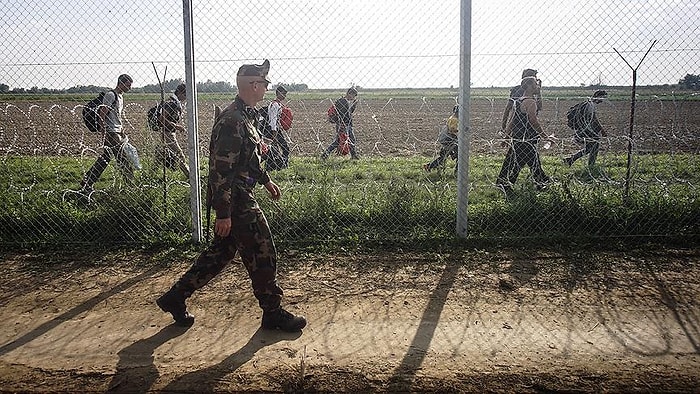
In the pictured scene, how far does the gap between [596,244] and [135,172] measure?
5.51m

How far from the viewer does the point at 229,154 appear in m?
3.72

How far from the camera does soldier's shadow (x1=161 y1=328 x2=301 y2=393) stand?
10.9 ft

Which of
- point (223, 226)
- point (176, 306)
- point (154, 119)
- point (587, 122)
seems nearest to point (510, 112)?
point (587, 122)

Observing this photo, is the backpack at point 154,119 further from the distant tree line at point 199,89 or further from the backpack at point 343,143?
the backpack at point 343,143

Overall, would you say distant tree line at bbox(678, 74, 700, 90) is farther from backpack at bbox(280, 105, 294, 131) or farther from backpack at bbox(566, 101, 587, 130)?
backpack at bbox(280, 105, 294, 131)

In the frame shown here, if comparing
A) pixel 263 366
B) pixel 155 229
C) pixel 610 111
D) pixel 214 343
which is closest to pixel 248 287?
pixel 214 343

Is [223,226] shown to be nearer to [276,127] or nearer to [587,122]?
[276,127]

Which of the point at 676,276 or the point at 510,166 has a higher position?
the point at 510,166

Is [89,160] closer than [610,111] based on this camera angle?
Yes

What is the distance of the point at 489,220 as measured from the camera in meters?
6.19

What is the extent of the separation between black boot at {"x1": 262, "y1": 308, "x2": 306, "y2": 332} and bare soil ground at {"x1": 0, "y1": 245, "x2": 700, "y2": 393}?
0.07m

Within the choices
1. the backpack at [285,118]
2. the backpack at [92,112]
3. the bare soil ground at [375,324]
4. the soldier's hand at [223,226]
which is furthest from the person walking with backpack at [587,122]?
the backpack at [92,112]

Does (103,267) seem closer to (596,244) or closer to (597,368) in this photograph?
(597,368)

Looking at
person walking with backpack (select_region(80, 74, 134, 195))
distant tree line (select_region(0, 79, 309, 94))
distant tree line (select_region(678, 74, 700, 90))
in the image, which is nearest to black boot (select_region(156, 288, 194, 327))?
distant tree line (select_region(0, 79, 309, 94))
